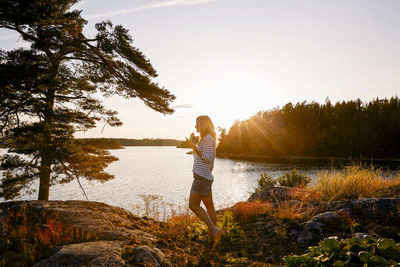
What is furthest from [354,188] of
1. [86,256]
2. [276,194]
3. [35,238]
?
[35,238]

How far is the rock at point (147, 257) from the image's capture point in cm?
270

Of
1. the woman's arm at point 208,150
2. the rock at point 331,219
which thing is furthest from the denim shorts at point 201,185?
the rock at point 331,219

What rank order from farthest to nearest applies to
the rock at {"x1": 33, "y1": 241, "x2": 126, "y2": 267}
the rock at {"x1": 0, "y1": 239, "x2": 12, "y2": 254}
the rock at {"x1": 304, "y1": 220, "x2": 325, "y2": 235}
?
1. the rock at {"x1": 304, "y1": 220, "x2": 325, "y2": 235}
2. the rock at {"x1": 0, "y1": 239, "x2": 12, "y2": 254}
3. the rock at {"x1": 33, "y1": 241, "x2": 126, "y2": 267}

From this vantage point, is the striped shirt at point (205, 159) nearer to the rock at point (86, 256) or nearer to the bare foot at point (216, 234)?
the bare foot at point (216, 234)

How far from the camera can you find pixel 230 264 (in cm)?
346

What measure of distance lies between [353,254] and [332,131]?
77.8 m

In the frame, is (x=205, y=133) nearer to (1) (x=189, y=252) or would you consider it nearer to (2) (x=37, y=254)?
(1) (x=189, y=252)

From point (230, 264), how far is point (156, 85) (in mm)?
7094

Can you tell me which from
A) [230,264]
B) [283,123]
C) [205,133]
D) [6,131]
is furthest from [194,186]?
[283,123]

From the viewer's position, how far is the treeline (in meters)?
62.6

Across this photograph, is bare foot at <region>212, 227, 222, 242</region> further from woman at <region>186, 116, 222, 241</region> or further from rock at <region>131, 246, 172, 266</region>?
rock at <region>131, 246, 172, 266</region>

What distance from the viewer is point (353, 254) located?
6.06 ft

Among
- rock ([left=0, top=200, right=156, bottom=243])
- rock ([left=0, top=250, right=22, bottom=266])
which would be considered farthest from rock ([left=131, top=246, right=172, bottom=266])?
rock ([left=0, top=250, right=22, bottom=266])

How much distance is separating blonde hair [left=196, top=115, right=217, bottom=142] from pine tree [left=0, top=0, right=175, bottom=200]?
17.5 feet
